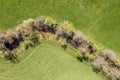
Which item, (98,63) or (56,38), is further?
(56,38)

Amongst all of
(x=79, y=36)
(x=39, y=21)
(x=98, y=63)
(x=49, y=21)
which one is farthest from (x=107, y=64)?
(x=39, y=21)

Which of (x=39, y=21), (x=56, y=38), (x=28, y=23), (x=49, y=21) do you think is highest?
(x=49, y=21)

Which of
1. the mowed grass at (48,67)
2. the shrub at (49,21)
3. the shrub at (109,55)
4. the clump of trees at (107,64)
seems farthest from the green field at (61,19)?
the clump of trees at (107,64)

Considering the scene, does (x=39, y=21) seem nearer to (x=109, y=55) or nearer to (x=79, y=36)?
(x=79, y=36)

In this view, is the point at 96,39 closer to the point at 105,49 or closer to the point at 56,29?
the point at 105,49

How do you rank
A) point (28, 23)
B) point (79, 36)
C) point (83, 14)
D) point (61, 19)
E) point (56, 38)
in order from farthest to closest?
point (83, 14)
point (61, 19)
point (56, 38)
point (79, 36)
point (28, 23)

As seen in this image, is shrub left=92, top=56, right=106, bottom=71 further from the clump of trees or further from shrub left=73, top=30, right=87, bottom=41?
shrub left=73, top=30, right=87, bottom=41

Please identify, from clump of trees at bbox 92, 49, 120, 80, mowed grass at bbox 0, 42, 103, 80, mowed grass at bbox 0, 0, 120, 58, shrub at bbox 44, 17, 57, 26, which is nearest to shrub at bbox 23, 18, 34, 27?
mowed grass at bbox 0, 0, 120, 58

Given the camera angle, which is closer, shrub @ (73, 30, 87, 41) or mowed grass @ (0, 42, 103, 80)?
mowed grass @ (0, 42, 103, 80)
